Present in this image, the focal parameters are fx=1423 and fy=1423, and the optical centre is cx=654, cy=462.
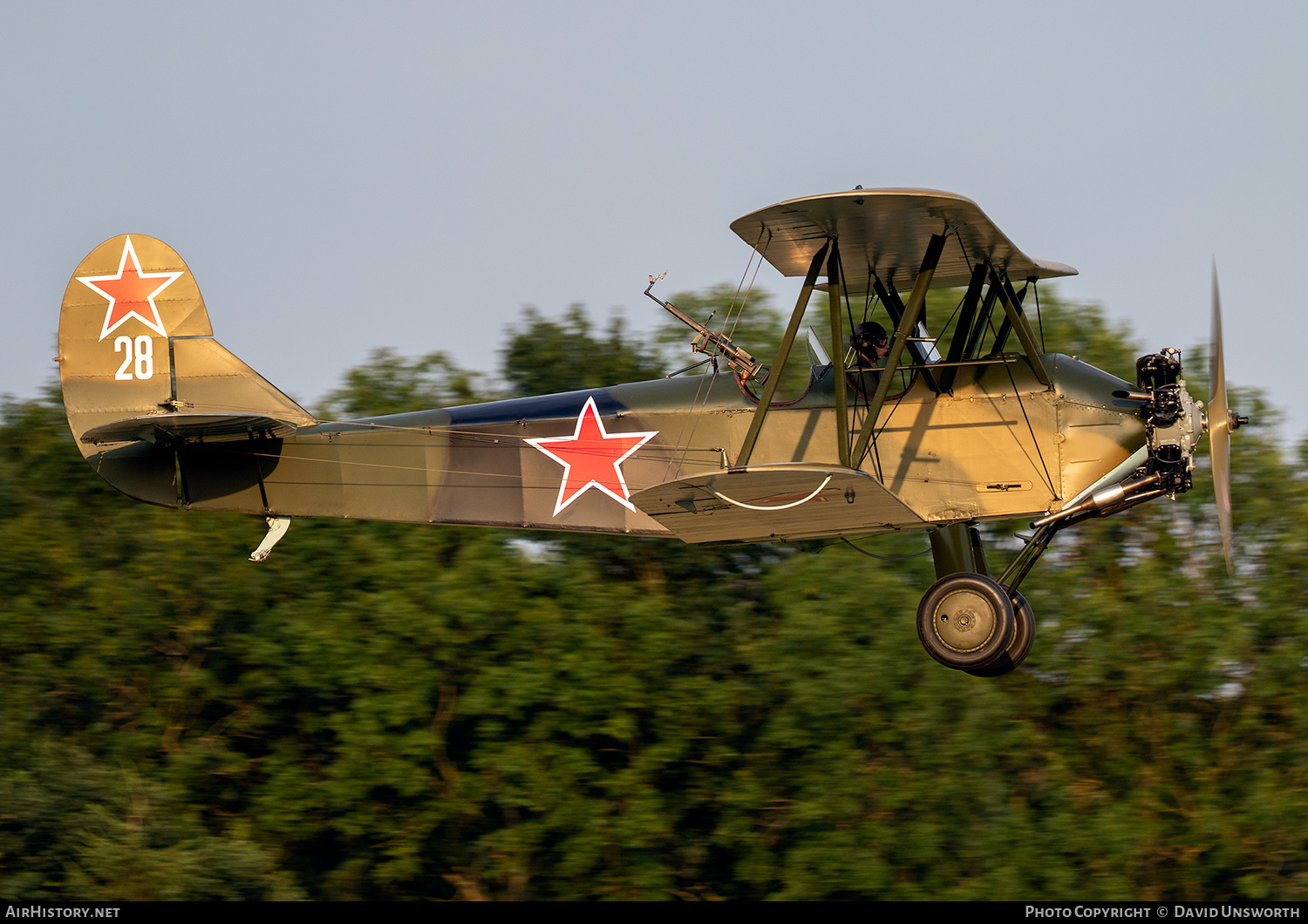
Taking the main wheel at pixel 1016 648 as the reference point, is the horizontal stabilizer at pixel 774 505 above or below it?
above

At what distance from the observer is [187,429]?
9.38m

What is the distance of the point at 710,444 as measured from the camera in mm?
9023

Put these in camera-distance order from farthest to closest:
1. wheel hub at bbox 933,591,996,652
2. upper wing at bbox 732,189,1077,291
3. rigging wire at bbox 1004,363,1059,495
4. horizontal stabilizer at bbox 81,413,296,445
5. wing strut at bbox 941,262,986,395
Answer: horizontal stabilizer at bbox 81,413,296,445
wing strut at bbox 941,262,986,395
rigging wire at bbox 1004,363,1059,495
wheel hub at bbox 933,591,996,652
upper wing at bbox 732,189,1077,291

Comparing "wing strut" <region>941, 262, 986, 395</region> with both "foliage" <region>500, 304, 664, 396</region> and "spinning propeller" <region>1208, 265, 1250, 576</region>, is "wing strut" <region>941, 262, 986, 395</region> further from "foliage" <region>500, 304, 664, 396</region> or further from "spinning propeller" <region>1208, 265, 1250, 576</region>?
"foliage" <region>500, 304, 664, 396</region>

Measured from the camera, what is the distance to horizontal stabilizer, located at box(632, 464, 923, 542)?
771 cm

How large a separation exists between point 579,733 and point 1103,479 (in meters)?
9.30

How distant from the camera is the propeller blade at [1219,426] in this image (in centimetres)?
838

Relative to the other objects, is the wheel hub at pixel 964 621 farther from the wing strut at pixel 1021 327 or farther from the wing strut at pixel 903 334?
the wing strut at pixel 1021 327

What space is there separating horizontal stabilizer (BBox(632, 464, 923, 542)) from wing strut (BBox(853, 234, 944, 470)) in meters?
0.38

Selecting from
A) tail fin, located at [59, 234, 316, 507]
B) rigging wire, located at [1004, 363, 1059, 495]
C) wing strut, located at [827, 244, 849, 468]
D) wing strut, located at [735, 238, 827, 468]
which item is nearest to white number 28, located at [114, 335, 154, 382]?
tail fin, located at [59, 234, 316, 507]

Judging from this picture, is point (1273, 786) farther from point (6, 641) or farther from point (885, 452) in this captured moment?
point (6, 641)

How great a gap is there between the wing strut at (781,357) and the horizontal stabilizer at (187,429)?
325cm

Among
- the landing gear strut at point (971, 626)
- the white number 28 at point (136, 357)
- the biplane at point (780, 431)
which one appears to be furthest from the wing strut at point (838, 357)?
the white number 28 at point (136, 357)

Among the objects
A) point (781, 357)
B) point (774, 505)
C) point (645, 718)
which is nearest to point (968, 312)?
point (781, 357)
